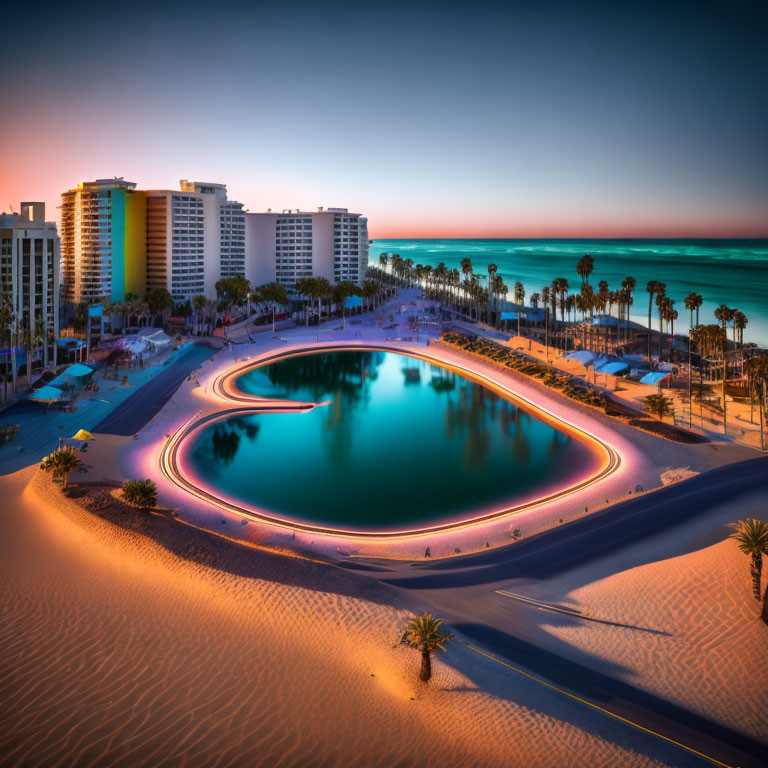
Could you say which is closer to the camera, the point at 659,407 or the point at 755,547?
the point at 755,547

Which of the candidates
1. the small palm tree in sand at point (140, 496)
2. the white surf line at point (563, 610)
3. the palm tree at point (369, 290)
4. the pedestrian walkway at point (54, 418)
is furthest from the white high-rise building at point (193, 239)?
the white surf line at point (563, 610)

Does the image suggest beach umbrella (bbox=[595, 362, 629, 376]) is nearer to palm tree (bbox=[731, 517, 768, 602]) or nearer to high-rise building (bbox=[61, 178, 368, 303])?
palm tree (bbox=[731, 517, 768, 602])

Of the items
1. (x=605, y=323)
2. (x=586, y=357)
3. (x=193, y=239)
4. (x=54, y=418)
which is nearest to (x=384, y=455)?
(x=54, y=418)

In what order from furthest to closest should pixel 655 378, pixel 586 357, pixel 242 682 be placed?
pixel 586 357, pixel 655 378, pixel 242 682

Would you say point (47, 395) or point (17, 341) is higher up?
point (17, 341)

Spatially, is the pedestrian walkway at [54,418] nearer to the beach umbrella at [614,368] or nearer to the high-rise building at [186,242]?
the high-rise building at [186,242]

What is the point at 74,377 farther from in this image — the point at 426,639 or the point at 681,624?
the point at 681,624

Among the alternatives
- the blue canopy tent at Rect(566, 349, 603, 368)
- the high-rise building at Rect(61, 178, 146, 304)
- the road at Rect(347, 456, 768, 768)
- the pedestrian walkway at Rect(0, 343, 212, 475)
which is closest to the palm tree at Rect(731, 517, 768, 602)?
the road at Rect(347, 456, 768, 768)
